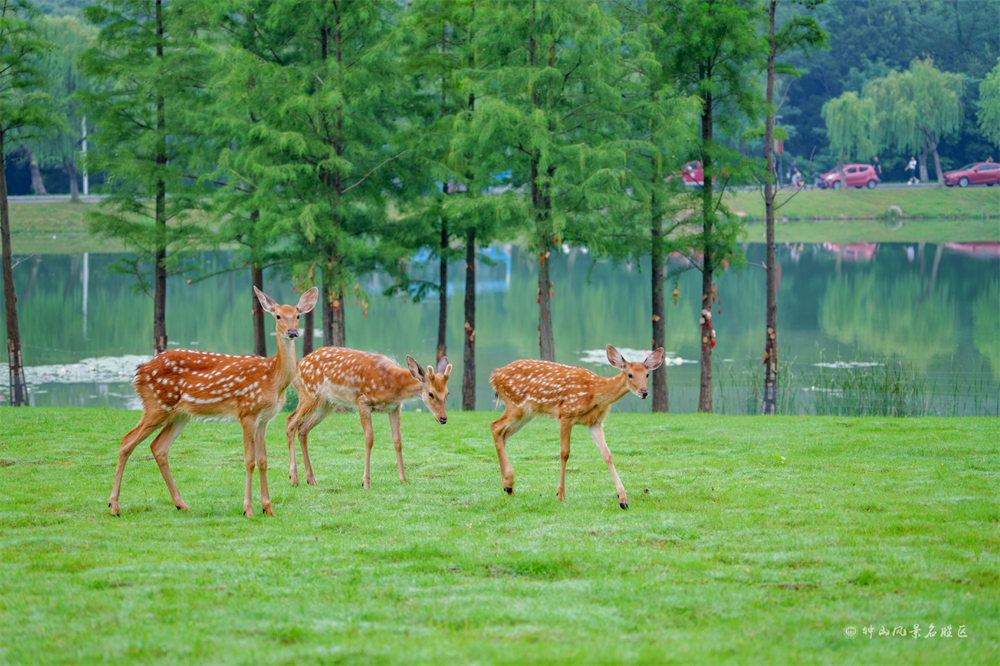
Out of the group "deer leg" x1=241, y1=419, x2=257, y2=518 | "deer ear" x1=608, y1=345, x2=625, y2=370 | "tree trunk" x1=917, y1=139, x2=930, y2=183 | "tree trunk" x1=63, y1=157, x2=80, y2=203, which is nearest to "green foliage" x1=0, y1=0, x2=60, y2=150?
"deer leg" x1=241, y1=419, x2=257, y2=518

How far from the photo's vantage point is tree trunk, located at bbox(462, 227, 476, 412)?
21.1 meters

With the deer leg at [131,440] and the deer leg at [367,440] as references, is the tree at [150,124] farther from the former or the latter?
the deer leg at [131,440]

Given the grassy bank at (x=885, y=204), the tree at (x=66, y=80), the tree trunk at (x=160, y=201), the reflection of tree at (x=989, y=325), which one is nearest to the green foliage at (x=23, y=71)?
the tree trunk at (x=160, y=201)

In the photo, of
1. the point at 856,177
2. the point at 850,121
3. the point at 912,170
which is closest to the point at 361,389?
the point at 850,121

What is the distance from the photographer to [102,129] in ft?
72.4

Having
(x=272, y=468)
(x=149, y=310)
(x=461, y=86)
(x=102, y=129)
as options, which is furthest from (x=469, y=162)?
(x=149, y=310)

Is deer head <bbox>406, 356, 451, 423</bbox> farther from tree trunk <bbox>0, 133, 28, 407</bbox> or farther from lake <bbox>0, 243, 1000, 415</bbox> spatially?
tree trunk <bbox>0, 133, 28, 407</bbox>

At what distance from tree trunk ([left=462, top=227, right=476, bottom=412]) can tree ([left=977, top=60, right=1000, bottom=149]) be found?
60.5 meters

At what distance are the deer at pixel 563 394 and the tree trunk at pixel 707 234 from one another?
32.3 feet

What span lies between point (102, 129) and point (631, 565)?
19.0 meters

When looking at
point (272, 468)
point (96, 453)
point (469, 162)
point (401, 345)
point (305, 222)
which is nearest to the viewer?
point (272, 468)

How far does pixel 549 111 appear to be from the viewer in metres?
18.5

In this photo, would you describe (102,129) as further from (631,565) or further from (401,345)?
(631,565)

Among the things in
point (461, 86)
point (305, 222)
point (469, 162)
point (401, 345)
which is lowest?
point (401, 345)
